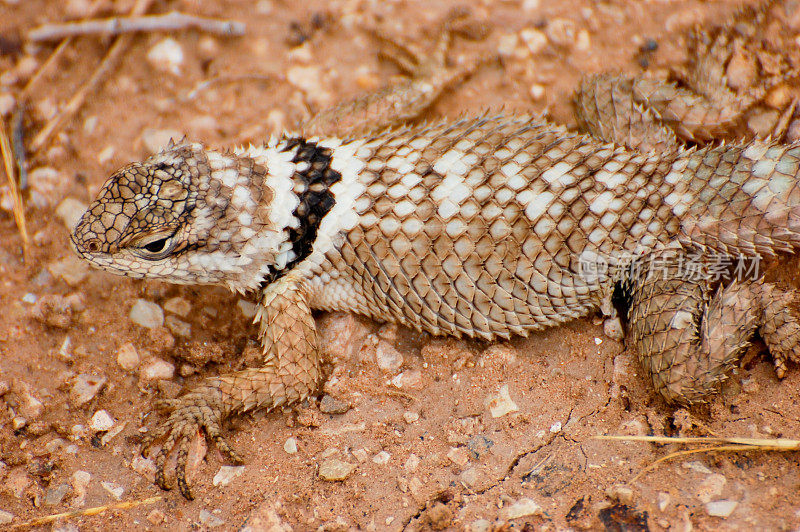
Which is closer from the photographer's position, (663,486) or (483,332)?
(663,486)

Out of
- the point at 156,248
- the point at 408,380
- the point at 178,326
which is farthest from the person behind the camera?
the point at 178,326

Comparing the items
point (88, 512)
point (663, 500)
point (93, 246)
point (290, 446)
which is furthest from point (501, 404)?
point (93, 246)

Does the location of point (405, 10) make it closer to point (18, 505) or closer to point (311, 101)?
point (311, 101)

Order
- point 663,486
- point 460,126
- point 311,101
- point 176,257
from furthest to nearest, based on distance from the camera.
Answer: point 311,101 < point 460,126 < point 176,257 < point 663,486

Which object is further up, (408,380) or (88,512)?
(408,380)

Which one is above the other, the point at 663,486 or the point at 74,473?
the point at 663,486

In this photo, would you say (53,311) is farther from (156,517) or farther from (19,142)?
(156,517)

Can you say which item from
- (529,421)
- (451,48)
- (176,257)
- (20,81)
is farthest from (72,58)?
(529,421)
